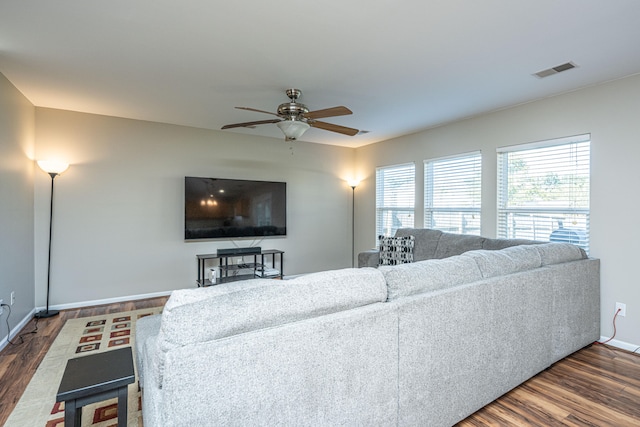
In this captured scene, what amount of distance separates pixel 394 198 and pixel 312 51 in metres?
3.52

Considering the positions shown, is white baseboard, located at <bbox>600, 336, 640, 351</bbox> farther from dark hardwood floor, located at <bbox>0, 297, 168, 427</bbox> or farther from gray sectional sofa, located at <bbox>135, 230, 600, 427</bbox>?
dark hardwood floor, located at <bbox>0, 297, 168, 427</bbox>

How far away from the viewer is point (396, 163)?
18.0 feet

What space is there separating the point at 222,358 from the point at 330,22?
82.1 inches

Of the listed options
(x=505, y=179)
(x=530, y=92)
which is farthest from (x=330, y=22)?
(x=505, y=179)

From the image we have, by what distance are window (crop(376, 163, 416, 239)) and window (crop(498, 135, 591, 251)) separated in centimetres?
149

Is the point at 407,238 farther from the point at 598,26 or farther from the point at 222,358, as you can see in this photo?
the point at 222,358

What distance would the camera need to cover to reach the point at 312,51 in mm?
2521

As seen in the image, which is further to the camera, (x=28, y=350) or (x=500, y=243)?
(x=500, y=243)

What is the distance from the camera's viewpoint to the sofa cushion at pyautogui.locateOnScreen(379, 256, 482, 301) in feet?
5.49

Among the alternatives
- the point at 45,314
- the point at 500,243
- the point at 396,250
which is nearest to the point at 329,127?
the point at 396,250

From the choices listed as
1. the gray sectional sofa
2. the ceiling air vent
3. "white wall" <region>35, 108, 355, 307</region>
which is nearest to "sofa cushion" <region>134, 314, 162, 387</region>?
the gray sectional sofa

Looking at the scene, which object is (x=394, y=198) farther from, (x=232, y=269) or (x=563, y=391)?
(x=563, y=391)

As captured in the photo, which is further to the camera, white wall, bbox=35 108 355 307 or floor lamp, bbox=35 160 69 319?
white wall, bbox=35 108 355 307

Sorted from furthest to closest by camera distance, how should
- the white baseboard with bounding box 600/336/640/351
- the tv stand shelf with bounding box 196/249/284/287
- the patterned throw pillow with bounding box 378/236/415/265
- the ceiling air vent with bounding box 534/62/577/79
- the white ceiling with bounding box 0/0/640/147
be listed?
1. the tv stand shelf with bounding box 196/249/284/287
2. the patterned throw pillow with bounding box 378/236/415/265
3. the white baseboard with bounding box 600/336/640/351
4. the ceiling air vent with bounding box 534/62/577/79
5. the white ceiling with bounding box 0/0/640/147
